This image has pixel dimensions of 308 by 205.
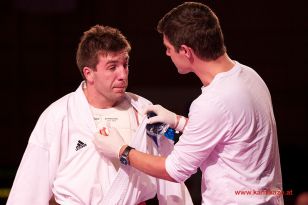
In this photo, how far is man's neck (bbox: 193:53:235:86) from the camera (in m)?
2.37

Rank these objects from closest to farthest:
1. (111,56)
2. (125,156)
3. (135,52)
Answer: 1. (125,156)
2. (111,56)
3. (135,52)

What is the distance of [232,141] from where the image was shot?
2.32 meters

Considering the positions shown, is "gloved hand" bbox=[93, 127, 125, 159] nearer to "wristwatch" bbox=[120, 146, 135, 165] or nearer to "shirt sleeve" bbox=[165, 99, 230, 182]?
"wristwatch" bbox=[120, 146, 135, 165]

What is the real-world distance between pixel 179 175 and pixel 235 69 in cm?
51

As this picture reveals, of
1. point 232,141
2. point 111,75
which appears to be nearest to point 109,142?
point 111,75

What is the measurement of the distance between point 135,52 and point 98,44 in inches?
73.8

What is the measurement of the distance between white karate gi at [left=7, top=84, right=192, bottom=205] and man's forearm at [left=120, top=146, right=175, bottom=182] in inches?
8.8

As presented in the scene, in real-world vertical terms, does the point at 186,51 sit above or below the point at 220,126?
above

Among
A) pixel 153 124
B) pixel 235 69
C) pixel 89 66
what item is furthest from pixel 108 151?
pixel 235 69

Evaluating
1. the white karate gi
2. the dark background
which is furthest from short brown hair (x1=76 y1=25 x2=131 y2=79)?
the dark background

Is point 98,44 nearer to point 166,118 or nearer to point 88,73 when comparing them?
point 88,73

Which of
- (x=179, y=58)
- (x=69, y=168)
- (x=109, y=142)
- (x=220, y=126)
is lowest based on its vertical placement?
(x=69, y=168)

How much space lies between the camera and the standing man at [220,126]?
2.28 meters

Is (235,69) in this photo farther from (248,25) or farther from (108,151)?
(248,25)
